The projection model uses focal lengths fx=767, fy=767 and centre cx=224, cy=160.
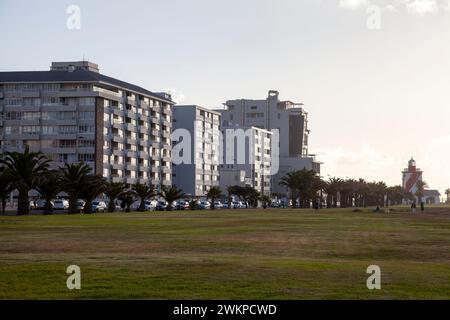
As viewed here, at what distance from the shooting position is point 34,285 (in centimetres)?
1848

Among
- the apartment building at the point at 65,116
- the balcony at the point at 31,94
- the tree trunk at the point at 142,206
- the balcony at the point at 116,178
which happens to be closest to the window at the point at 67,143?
the apartment building at the point at 65,116

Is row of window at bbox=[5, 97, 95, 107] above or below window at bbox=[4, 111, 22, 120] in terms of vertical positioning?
above

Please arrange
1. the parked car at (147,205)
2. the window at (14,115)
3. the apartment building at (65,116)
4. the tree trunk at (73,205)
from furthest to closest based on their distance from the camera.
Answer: the window at (14,115)
the apartment building at (65,116)
the parked car at (147,205)
the tree trunk at (73,205)

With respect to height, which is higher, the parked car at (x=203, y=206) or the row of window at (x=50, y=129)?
the row of window at (x=50, y=129)

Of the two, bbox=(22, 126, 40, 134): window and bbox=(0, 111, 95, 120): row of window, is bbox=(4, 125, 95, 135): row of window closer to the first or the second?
bbox=(22, 126, 40, 134): window

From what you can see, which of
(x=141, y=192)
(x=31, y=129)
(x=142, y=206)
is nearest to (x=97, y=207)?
(x=141, y=192)

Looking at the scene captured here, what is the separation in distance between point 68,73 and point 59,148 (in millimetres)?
15133

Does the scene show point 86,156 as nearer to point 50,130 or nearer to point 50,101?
point 50,130

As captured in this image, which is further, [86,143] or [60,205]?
[86,143]

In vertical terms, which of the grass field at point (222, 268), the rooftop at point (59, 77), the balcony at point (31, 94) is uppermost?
the rooftop at point (59, 77)

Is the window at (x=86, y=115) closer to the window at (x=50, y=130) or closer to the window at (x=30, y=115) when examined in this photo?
the window at (x=50, y=130)

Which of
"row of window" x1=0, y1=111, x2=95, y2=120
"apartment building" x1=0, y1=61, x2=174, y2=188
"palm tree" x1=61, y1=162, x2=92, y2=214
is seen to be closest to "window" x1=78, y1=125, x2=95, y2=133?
"apartment building" x1=0, y1=61, x2=174, y2=188
